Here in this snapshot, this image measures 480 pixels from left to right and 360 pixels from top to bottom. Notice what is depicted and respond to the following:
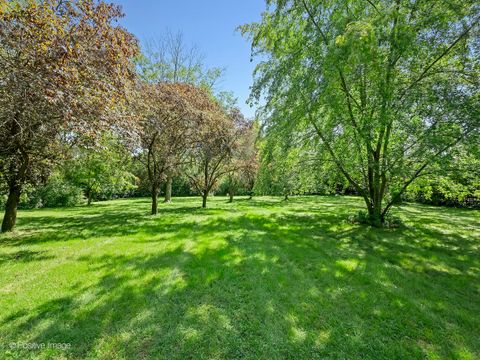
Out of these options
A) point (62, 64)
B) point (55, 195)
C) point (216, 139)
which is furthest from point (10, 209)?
point (55, 195)

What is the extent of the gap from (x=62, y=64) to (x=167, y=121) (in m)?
5.79

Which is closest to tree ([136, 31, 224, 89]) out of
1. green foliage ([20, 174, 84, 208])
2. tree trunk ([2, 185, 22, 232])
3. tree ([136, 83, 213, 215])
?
tree ([136, 83, 213, 215])

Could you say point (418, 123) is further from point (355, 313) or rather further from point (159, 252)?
point (159, 252)

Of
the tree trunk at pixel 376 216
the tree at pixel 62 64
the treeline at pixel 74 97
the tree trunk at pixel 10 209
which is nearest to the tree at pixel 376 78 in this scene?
the tree trunk at pixel 376 216

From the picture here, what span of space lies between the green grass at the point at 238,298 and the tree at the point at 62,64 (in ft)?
8.29

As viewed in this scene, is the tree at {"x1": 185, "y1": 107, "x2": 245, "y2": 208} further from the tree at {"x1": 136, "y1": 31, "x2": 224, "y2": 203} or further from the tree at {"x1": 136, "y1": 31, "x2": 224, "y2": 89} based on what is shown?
the tree at {"x1": 136, "y1": 31, "x2": 224, "y2": 89}

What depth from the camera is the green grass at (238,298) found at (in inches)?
96.5

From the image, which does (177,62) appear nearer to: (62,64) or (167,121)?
(167,121)

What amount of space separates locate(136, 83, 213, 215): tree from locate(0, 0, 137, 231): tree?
3255 millimetres

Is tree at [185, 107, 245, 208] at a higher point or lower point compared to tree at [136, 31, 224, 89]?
lower

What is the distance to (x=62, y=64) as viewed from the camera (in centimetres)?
363

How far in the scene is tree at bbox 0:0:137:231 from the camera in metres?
3.43

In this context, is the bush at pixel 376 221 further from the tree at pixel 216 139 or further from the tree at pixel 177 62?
the tree at pixel 177 62

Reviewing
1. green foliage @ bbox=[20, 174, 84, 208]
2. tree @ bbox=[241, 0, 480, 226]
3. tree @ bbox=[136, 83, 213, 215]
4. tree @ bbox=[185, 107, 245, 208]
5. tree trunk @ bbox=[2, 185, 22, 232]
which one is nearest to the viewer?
tree @ bbox=[241, 0, 480, 226]
